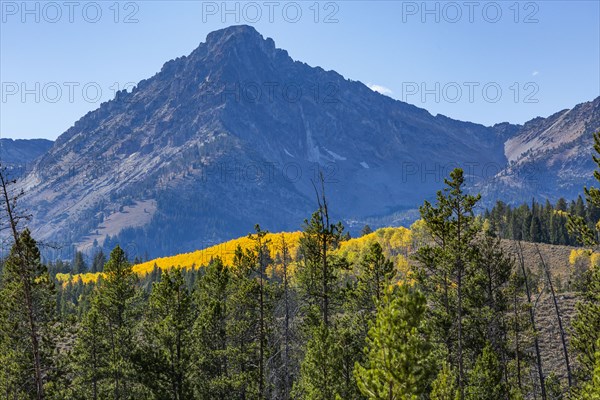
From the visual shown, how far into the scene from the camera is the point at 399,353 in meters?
15.8

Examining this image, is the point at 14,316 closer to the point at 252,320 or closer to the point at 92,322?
the point at 92,322

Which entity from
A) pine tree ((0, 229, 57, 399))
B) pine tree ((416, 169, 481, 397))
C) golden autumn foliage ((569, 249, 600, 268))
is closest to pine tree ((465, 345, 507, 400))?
pine tree ((416, 169, 481, 397))

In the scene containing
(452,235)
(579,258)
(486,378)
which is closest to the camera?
(452,235)

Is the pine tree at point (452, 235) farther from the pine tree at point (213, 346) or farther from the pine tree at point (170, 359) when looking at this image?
the pine tree at point (170, 359)

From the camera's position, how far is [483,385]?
31.1m

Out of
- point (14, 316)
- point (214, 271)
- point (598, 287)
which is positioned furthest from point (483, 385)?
point (14, 316)

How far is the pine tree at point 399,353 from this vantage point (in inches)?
616

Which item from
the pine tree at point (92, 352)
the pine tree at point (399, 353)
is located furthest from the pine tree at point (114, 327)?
the pine tree at point (399, 353)

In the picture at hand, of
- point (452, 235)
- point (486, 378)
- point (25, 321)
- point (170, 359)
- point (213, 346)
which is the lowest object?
point (486, 378)

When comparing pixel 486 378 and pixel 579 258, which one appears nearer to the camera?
pixel 486 378

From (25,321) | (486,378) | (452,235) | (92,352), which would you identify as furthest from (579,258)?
(25,321)

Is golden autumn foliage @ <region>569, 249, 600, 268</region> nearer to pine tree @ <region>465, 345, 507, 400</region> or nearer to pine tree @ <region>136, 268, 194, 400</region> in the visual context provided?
pine tree @ <region>465, 345, 507, 400</region>

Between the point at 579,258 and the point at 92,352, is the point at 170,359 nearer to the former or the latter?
the point at 92,352

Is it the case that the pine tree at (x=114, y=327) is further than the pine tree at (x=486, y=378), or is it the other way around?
the pine tree at (x=114, y=327)
